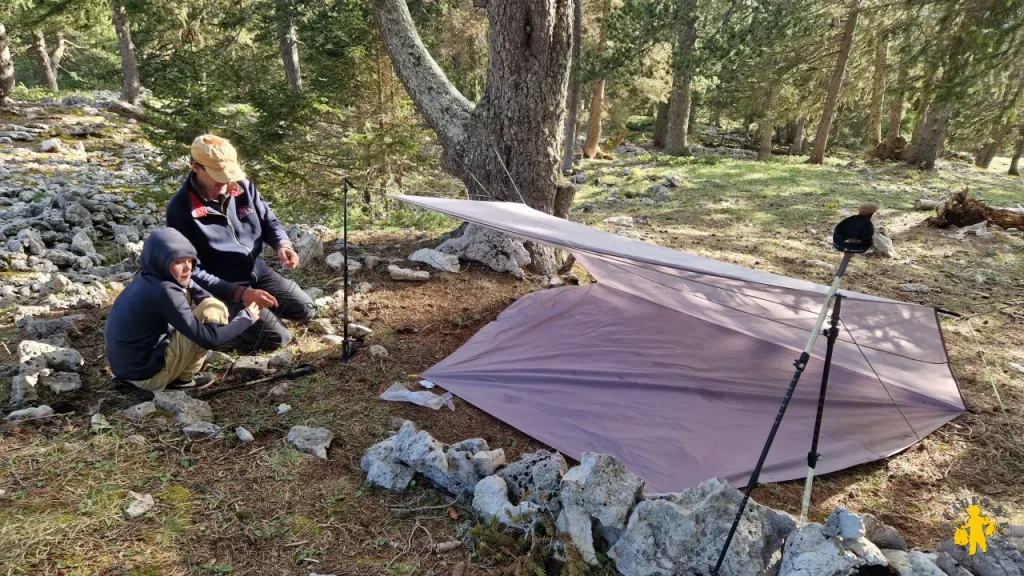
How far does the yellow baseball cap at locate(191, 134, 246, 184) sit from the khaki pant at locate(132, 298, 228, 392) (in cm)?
73

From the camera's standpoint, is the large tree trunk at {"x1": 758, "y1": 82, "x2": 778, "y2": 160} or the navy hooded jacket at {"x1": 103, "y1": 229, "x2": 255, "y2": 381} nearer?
the navy hooded jacket at {"x1": 103, "y1": 229, "x2": 255, "y2": 381}

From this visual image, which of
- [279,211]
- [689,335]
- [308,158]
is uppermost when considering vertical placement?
[308,158]

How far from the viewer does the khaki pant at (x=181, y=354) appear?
2.97 metres

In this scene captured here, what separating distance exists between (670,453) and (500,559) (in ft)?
4.11

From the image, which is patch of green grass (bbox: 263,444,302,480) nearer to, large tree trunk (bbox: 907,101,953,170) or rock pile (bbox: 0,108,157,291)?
rock pile (bbox: 0,108,157,291)

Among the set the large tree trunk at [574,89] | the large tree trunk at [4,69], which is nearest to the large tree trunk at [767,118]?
the large tree trunk at [574,89]

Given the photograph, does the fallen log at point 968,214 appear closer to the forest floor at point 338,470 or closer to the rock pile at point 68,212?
the forest floor at point 338,470

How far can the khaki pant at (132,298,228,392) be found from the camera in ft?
9.75

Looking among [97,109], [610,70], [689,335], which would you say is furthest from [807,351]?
[97,109]

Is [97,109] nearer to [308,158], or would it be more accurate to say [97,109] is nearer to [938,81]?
[308,158]

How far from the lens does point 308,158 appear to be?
6.57m

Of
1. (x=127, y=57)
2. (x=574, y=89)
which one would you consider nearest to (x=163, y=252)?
(x=574, y=89)

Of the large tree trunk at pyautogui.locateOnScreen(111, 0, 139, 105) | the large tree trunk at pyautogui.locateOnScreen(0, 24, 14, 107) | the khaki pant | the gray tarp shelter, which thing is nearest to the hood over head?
the khaki pant

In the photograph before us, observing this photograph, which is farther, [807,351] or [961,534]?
[807,351]
